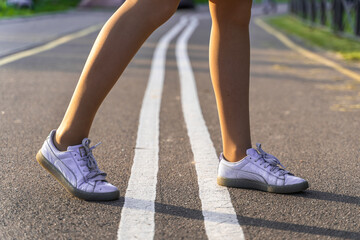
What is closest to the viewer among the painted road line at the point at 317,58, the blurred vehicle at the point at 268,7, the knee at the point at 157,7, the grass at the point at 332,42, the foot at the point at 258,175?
the knee at the point at 157,7

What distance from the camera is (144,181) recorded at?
9.78ft

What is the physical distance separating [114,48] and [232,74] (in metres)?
0.59

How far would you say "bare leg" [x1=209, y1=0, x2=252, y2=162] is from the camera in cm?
288

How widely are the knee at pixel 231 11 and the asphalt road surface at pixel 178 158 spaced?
742 mm

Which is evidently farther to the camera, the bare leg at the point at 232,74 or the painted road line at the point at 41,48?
the painted road line at the point at 41,48

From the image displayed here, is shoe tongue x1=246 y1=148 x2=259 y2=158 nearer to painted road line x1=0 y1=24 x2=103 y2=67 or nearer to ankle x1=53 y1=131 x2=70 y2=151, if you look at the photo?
ankle x1=53 y1=131 x2=70 y2=151

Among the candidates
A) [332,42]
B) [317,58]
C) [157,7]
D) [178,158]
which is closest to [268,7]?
[332,42]

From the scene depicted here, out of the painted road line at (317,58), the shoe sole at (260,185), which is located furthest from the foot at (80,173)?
the painted road line at (317,58)

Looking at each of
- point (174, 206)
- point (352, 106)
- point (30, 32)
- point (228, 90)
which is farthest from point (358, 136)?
point (30, 32)

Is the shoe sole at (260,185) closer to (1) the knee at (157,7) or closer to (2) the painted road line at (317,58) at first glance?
(1) the knee at (157,7)

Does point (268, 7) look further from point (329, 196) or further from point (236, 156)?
point (329, 196)

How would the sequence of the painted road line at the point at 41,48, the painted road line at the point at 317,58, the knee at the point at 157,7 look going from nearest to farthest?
the knee at the point at 157,7 → the painted road line at the point at 317,58 → the painted road line at the point at 41,48

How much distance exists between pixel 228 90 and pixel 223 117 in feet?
0.42

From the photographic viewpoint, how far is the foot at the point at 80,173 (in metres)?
2.64
